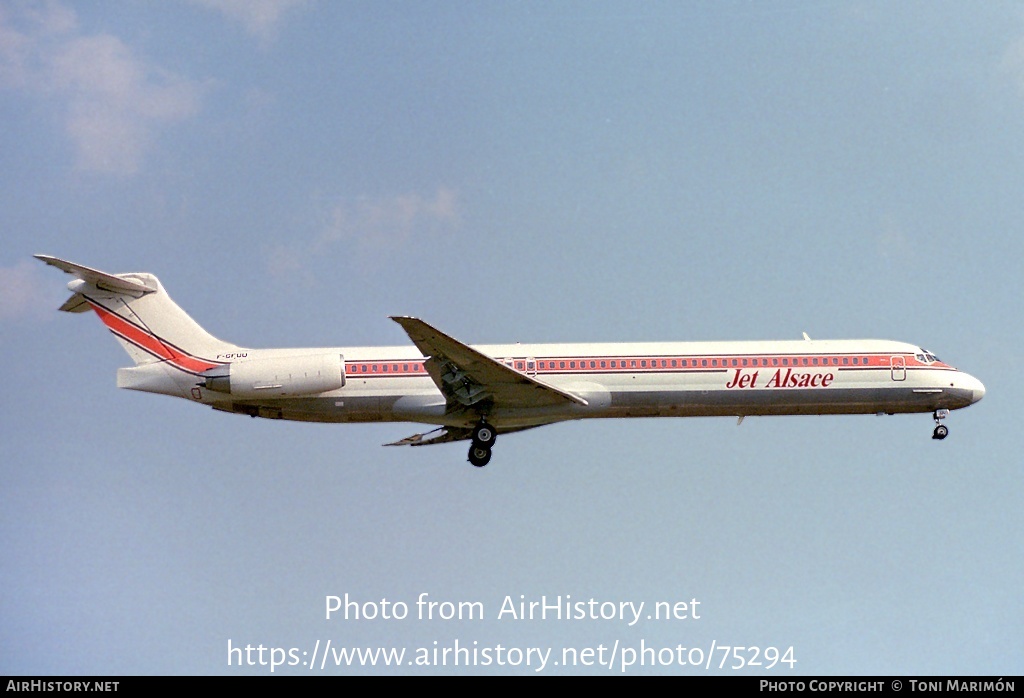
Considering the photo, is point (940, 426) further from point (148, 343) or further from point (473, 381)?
point (148, 343)

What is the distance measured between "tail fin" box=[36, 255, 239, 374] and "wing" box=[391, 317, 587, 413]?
6323 millimetres

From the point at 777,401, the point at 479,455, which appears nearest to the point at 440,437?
the point at 479,455

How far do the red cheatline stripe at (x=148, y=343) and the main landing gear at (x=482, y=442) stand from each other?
7.62 meters

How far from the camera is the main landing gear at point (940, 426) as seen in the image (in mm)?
38625

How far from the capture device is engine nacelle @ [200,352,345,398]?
35.0 metres

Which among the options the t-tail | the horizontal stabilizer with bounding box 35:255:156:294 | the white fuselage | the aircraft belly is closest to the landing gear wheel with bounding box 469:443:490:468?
the white fuselage

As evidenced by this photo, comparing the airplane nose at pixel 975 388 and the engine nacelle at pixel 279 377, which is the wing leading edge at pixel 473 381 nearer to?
the engine nacelle at pixel 279 377

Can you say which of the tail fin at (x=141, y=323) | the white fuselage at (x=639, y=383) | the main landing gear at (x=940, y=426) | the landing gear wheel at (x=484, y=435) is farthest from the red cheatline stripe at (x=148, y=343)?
the main landing gear at (x=940, y=426)

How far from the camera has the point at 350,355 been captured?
121 feet

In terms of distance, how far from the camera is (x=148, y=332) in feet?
120
